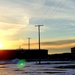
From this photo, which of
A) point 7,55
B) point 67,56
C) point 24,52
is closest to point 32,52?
point 24,52

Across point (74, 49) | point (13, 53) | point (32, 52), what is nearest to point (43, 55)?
point (32, 52)

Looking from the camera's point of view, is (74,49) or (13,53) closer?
(13,53)

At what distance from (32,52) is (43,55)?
616 centimetres

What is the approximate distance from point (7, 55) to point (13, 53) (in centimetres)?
313

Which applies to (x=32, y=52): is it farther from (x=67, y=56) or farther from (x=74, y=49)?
(x=74, y=49)

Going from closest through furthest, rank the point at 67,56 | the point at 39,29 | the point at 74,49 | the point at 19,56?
1. the point at 39,29
2. the point at 19,56
3. the point at 67,56
4. the point at 74,49

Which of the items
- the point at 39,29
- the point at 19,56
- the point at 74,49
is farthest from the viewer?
the point at 74,49

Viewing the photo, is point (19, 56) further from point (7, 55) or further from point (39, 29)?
point (39, 29)

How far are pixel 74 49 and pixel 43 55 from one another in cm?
4309

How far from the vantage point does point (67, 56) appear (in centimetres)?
15325

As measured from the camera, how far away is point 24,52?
14125 cm

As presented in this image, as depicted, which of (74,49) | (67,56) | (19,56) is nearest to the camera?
(19,56)

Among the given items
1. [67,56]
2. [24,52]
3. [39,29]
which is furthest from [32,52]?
[39,29]

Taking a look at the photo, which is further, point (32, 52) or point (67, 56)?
point (67, 56)
